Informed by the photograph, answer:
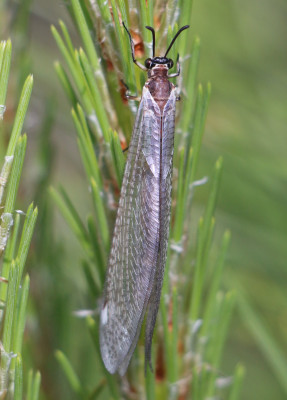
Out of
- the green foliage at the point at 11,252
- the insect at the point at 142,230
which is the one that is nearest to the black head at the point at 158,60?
the insect at the point at 142,230

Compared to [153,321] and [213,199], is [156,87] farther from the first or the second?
[153,321]

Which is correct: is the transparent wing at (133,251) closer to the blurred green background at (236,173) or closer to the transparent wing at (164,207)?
the transparent wing at (164,207)

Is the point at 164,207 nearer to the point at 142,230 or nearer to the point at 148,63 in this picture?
the point at 142,230

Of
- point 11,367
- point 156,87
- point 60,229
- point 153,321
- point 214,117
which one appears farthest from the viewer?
point 60,229

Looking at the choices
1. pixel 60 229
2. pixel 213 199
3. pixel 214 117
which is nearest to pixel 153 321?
pixel 213 199

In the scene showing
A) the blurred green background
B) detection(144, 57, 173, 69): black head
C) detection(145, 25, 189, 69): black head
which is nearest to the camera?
detection(145, 25, 189, 69): black head

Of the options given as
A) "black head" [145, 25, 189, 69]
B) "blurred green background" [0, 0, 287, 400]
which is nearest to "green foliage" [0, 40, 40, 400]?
"black head" [145, 25, 189, 69]

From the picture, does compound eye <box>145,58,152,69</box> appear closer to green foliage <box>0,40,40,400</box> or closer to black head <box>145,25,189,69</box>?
black head <box>145,25,189,69</box>
